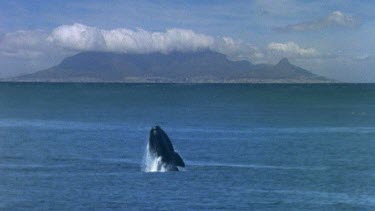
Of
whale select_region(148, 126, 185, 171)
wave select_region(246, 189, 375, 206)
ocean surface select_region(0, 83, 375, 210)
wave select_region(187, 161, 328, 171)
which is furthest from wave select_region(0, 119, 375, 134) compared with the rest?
wave select_region(246, 189, 375, 206)

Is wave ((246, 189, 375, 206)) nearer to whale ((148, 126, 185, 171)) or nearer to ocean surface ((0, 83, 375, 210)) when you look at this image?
ocean surface ((0, 83, 375, 210))

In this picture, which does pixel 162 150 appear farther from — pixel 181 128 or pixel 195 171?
pixel 181 128

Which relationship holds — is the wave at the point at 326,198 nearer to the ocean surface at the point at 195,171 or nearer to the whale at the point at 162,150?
the ocean surface at the point at 195,171

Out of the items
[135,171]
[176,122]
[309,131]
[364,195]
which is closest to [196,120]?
[176,122]

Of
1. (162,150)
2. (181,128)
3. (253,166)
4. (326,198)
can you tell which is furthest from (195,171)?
(181,128)

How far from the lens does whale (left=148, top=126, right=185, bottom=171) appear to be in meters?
67.1

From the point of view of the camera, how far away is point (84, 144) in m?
99.7

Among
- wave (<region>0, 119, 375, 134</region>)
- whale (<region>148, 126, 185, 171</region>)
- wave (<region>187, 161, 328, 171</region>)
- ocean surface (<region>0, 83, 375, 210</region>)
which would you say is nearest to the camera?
ocean surface (<region>0, 83, 375, 210</region>)

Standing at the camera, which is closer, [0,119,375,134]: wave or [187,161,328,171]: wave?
[187,161,328,171]: wave

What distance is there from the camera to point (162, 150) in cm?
6762

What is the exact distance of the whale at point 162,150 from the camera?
67.1 metres

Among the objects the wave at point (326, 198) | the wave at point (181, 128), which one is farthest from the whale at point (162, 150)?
the wave at point (181, 128)

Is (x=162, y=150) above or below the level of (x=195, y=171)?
above

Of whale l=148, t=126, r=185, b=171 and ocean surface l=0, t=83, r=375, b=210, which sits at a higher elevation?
whale l=148, t=126, r=185, b=171
